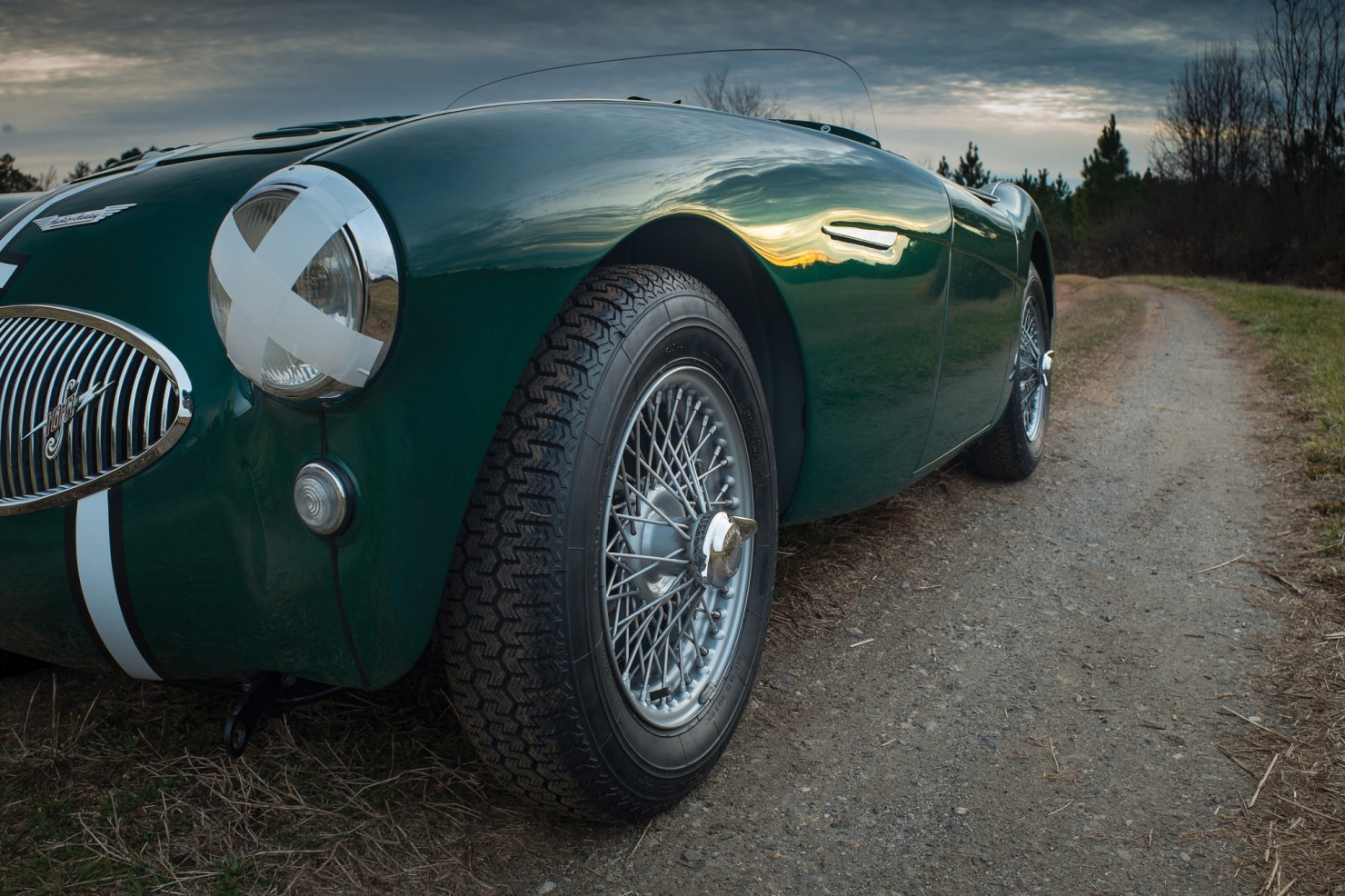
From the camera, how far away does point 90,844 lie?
5.34 feet

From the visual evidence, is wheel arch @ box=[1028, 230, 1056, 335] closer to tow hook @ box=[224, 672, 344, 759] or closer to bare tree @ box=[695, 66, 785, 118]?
bare tree @ box=[695, 66, 785, 118]

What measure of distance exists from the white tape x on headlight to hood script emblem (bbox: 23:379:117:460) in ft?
0.98

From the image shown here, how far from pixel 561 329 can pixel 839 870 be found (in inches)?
40.1

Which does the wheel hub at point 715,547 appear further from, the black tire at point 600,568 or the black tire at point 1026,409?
the black tire at point 1026,409

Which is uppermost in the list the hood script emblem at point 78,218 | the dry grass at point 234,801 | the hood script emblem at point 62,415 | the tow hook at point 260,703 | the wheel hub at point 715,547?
the hood script emblem at point 78,218

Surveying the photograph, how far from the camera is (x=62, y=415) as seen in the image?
1.54 meters

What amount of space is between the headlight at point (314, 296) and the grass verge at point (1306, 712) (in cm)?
165

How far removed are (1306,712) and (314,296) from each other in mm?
2185

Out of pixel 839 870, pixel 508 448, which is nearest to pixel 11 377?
pixel 508 448

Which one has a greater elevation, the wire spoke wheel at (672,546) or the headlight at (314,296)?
the headlight at (314,296)

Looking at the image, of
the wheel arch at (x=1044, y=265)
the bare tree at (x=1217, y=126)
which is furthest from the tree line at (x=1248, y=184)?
the wheel arch at (x=1044, y=265)

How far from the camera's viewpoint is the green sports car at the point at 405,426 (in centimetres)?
141

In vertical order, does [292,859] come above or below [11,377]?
below

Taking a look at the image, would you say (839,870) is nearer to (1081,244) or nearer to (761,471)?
(761,471)
